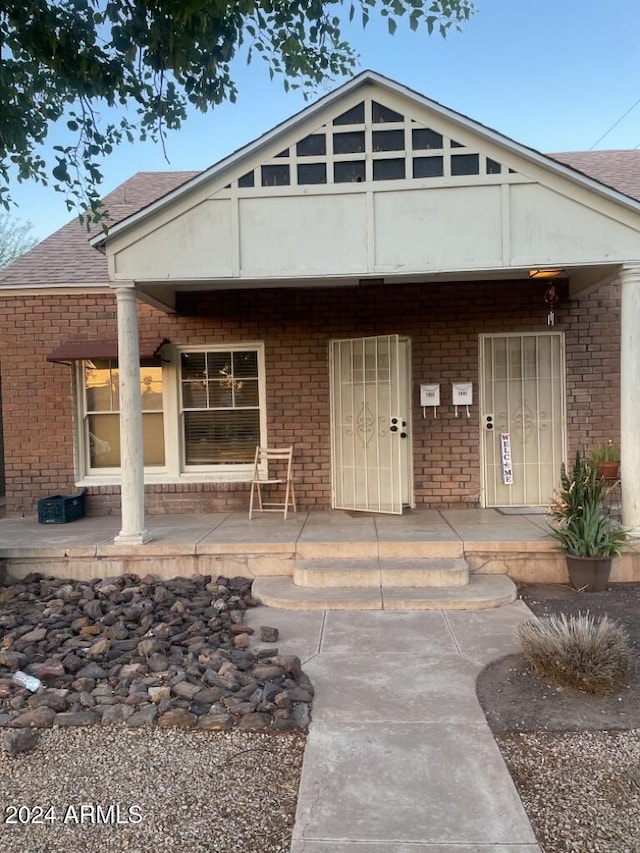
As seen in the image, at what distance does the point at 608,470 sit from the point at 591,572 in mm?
1597

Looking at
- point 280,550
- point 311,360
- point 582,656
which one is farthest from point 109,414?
point 582,656

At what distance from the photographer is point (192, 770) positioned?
3.13 metres

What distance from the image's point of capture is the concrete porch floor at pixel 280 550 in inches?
243

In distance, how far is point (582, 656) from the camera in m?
3.86

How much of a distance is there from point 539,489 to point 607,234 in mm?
3336

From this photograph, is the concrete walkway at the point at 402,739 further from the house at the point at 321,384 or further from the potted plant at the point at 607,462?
the house at the point at 321,384

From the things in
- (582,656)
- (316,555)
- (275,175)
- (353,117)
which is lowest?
(582,656)

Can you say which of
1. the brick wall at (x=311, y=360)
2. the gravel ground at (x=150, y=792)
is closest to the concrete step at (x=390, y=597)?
the gravel ground at (x=150, y=792)

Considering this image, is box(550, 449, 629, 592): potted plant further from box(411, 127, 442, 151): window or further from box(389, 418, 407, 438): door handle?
box(411, 127, 442, 151): window

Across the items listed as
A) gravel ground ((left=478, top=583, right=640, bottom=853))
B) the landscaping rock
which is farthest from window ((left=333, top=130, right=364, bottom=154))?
gravel ground ((left=478, top=583, right=640, bottom=853))

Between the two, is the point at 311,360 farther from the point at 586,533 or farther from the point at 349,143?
the point at 586,533

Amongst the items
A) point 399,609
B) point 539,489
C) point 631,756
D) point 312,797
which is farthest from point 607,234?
point 312,797

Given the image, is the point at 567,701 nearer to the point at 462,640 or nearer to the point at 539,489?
the point at 462,640

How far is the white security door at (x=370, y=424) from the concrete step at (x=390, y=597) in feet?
6.53
